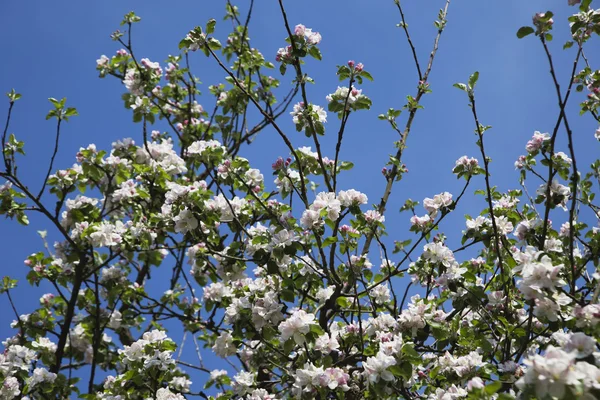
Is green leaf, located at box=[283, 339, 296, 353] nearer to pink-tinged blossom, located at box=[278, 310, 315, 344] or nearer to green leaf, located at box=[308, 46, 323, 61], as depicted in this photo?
pink-tinged blossom, located at box=[278, 310, 315, 344]

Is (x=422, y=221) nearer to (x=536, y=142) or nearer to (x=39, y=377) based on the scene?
(x=536, y=142)

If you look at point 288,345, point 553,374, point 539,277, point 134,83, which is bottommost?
point 553,374

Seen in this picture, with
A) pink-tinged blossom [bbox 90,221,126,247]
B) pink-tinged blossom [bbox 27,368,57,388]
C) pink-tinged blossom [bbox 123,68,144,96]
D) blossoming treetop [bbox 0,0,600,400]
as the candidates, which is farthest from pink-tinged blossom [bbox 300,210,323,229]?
pink-tinged blossom [bbox 123,68,144,96]

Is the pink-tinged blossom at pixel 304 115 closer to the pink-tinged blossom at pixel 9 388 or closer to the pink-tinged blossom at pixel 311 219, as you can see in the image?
the pink-tinged blossom at pixel 311 219

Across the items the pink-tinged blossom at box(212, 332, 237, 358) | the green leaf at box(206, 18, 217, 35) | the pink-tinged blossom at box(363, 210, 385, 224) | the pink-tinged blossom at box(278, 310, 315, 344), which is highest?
the green leaf at box(206, 18, 217, 35)

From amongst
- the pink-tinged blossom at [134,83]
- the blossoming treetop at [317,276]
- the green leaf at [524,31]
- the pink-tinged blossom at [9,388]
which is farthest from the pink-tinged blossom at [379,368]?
the pink-tinged blossom at [134,83]

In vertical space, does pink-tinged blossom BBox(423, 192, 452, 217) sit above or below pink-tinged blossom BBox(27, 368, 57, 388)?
above

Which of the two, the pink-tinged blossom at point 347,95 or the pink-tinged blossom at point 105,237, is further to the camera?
the pink-tinged blossom at point 105,237

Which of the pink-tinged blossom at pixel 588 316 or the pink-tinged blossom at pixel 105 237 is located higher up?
the pink-tinged blossom at pixel 105 237

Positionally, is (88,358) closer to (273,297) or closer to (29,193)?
(29,193)

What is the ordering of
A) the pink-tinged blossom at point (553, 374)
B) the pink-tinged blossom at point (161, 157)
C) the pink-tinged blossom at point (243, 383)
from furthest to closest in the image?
the pink-tinged blossom at point (161, 157) < the pink-tinged blossom at point (243, 383) < the pink-tinged blossom at point (553, 374)

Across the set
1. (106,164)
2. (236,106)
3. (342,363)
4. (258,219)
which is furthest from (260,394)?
(236,106)

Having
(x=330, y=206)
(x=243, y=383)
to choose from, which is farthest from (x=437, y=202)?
(x=243, y=383)

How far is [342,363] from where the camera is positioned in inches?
135
